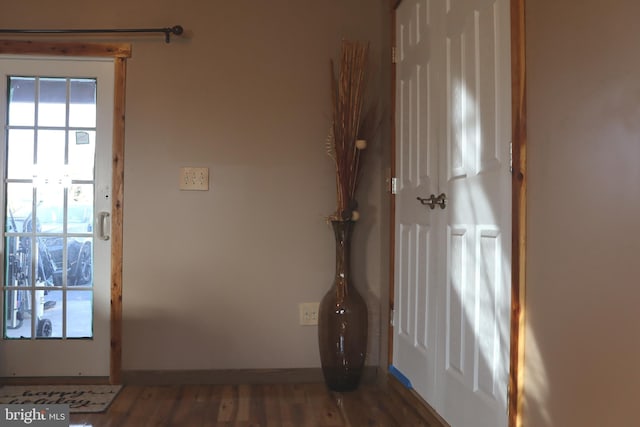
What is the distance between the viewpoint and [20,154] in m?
3.05

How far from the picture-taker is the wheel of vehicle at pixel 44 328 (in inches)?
119

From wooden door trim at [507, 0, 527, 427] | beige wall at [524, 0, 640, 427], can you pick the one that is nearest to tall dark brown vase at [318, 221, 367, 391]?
wooden door trim at [507, 0, 527, 427]

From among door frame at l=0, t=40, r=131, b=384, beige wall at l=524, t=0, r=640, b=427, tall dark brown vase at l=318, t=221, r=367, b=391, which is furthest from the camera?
door frame at l=0, t=40, r=131, b=384

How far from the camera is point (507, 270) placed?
1.65 meters

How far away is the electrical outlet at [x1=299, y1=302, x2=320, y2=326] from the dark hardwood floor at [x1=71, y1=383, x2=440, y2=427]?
1.14ft

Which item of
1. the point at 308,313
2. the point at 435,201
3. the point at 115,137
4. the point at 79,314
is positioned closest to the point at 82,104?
the point at 115,137

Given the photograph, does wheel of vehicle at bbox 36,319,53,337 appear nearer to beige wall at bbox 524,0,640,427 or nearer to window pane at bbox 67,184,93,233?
window pane at bbox 67,184,93,233

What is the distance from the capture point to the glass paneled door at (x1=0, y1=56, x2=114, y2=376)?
304cm

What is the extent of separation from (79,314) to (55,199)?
65 centimetres

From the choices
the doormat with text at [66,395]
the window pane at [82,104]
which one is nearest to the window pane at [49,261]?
the doormat with text at [66,395]

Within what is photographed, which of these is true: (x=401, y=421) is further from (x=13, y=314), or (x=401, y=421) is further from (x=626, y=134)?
(x=13, y=314)

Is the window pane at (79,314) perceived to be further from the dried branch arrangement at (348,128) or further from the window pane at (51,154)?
the dried branch arrangement at (348,128)

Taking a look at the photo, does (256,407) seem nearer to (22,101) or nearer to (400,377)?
(400,377)

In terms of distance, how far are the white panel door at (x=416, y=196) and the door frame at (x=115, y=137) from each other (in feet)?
4.93
